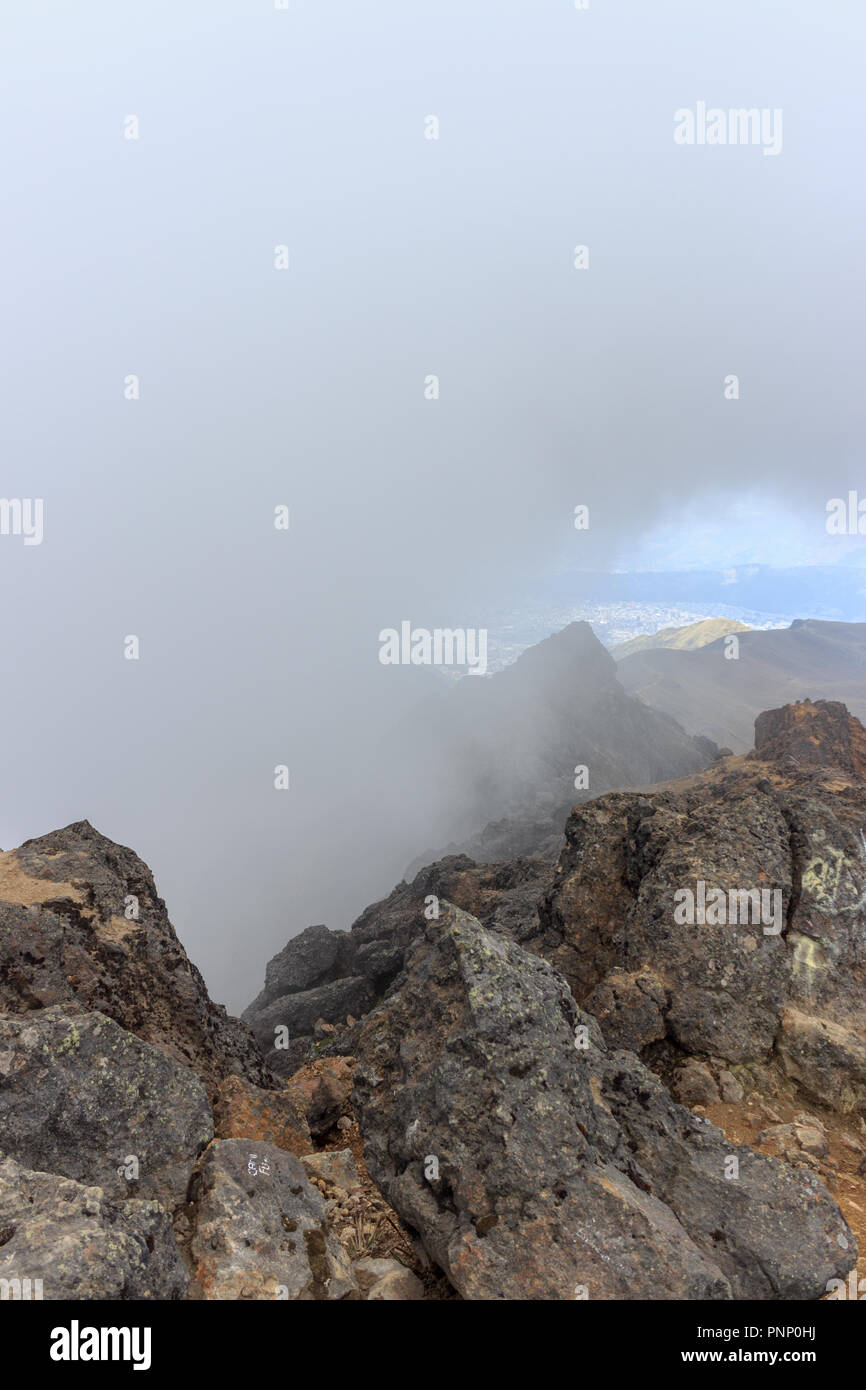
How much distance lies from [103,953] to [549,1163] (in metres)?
11.3

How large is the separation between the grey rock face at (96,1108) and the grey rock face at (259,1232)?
0.58 metres

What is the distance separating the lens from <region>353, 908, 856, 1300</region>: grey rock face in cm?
816

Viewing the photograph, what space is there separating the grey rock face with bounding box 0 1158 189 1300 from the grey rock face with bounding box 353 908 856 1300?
3167mm

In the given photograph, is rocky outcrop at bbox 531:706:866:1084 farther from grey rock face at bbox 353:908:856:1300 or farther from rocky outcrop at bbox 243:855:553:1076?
rocky outcrop at bbox 243:855:553:1076

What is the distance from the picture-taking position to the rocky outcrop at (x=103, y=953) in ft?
44.6

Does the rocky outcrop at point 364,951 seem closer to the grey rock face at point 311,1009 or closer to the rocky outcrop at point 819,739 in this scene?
the grey rock face at point 311,1009

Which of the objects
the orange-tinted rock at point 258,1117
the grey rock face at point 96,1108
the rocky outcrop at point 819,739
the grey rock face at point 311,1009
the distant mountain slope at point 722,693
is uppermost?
the distant mountain slope at point 722,693

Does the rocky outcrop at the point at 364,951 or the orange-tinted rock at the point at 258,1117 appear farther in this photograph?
the rocky outcrop at the point at 364,951

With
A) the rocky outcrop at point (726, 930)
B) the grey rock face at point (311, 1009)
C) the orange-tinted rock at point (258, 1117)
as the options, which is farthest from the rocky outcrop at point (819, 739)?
the orange-tinted rock at point (258, 1117)

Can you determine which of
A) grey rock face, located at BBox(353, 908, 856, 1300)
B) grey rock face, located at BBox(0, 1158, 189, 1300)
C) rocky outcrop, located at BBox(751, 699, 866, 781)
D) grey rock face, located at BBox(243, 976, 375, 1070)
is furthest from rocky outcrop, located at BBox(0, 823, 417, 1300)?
rocky outcrop, located at BBox(751, 699, 866, 781)
